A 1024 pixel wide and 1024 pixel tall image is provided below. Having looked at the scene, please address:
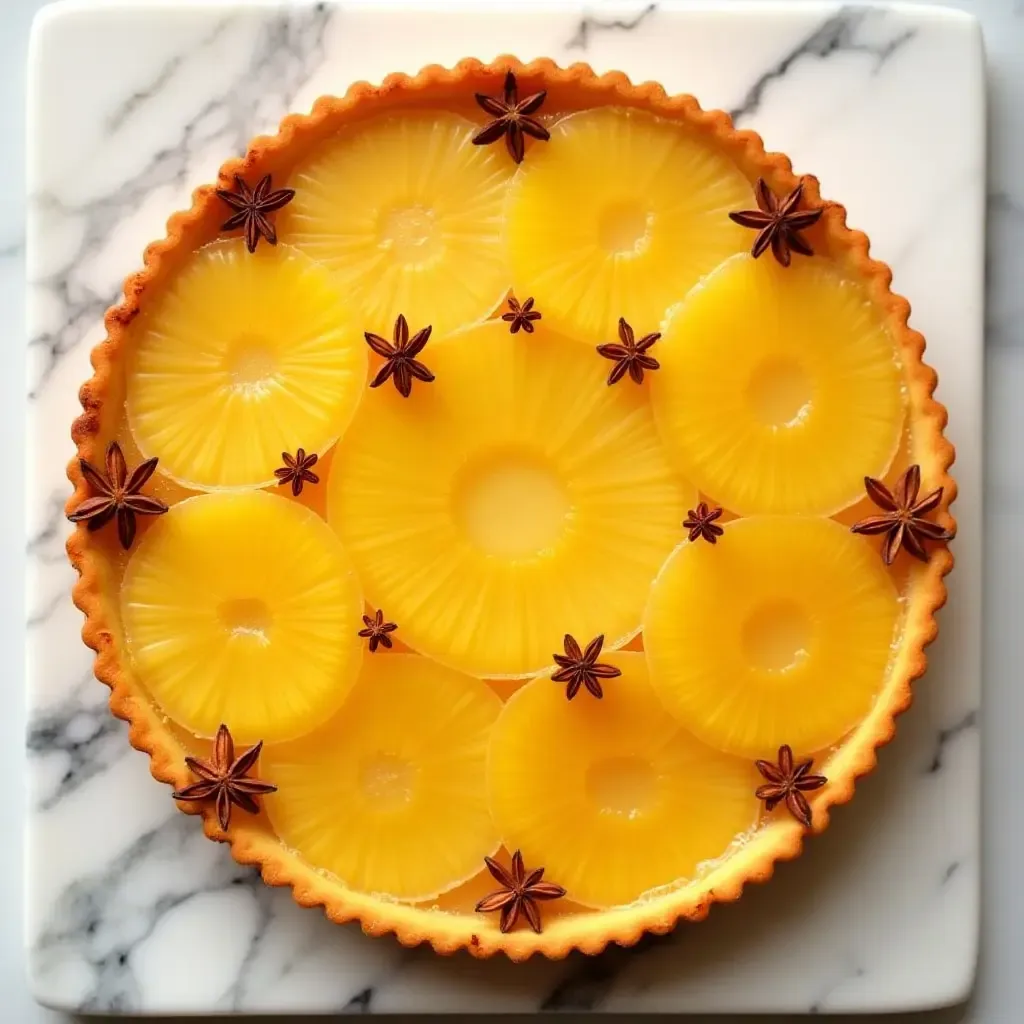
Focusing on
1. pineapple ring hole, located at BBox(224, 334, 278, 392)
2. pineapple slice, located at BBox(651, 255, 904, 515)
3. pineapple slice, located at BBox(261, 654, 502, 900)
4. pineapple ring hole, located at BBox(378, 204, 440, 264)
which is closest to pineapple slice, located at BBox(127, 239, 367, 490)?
pineapple ring hole, located at BBox(224, 334, 278, 392)

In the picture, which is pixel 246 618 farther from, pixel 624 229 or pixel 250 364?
pixel 624 229

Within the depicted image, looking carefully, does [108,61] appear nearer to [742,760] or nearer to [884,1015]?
[742,760]

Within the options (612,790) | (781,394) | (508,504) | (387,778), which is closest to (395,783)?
(387,778)

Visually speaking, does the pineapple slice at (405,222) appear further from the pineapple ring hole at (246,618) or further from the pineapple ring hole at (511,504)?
the pineapple ring hole at (246,618)

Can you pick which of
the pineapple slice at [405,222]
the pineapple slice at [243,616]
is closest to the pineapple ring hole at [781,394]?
the pineapple slice at [405,222]

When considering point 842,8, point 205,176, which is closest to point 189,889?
point 205,176
